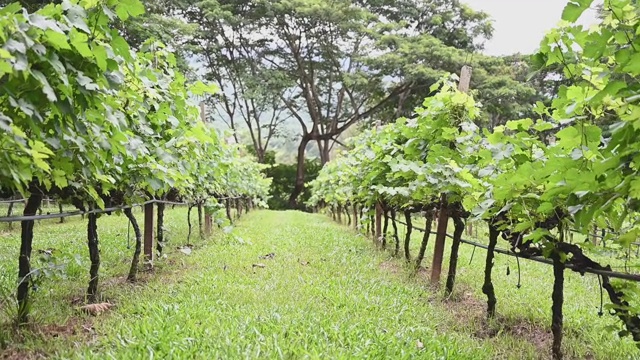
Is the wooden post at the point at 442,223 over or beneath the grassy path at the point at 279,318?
over

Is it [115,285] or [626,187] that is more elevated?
[626,187]

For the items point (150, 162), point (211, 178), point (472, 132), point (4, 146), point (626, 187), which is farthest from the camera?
point (211, 178)

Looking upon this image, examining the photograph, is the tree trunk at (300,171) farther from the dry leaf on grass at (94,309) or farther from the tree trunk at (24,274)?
the tree trunk at (24,274)

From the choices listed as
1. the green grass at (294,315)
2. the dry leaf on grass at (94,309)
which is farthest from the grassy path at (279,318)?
the dry leaf on grass at (94,309)

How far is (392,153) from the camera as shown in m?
5.95

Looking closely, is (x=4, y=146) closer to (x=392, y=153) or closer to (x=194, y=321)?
(x=194, y=321)

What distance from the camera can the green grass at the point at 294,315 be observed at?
2.92 m

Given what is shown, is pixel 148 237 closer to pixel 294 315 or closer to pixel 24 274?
pixel 24 274

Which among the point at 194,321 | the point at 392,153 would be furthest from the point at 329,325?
the point at 392,153

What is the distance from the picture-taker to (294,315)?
3.63 m

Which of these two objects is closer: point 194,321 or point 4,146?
point 4,146

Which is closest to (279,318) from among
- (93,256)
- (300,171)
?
(93,256)

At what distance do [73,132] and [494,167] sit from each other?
2.80 m

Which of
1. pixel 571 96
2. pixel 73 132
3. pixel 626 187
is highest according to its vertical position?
pixel 571 96
